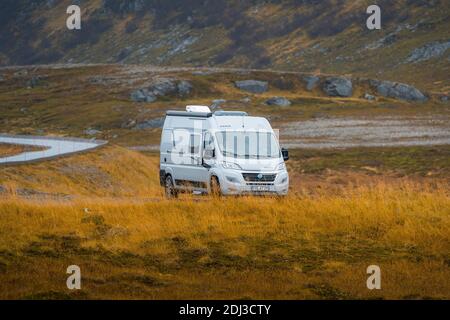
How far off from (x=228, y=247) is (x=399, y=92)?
109568 millimetres

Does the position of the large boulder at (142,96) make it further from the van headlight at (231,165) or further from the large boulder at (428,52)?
the van headlight at (231,165)

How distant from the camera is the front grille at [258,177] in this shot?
23.8 metres

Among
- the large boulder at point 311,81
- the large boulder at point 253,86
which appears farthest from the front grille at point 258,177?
the large boulder at point 311,81

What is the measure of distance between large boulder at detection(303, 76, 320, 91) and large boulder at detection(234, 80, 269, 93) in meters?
6.21

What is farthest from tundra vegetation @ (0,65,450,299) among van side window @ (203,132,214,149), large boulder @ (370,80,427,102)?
large boulder @ (370,80,427,102)

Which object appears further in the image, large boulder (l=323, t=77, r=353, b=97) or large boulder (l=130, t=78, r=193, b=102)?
large boulder (l=323, t=77, r=353, b=97)

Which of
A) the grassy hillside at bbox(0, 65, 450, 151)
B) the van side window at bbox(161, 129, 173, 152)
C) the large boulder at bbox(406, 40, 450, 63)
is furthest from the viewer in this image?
the large boulder at bbox(406, 40, 450, 63)

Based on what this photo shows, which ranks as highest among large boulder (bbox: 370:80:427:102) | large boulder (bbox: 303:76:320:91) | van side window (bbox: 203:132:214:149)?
large boulder (bbox: 303:76:320:91)

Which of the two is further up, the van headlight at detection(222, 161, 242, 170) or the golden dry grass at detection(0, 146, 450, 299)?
the van headlight at detection(222, 161, 242, 170)

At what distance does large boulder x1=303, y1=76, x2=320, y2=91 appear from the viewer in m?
125

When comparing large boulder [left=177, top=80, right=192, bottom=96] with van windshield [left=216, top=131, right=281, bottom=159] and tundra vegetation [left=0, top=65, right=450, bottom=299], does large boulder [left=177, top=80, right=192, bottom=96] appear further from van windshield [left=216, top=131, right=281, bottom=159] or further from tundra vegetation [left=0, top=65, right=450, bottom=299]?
van windshield [left=216, top=131, right=281, bottom=159]

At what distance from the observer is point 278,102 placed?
113 meters

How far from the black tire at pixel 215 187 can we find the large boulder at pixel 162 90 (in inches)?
3664

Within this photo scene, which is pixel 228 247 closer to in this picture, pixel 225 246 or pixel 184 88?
pixel 225 246
